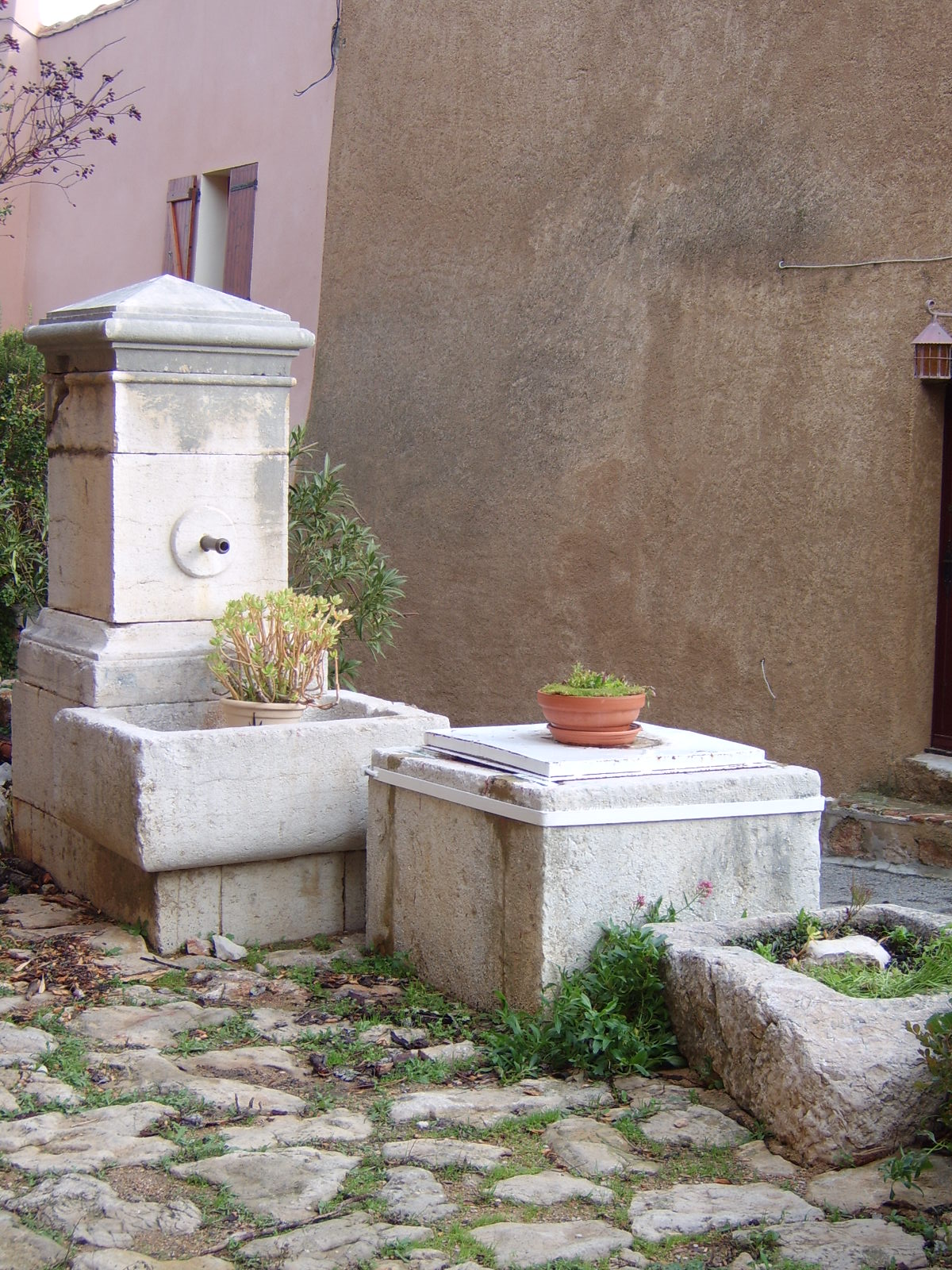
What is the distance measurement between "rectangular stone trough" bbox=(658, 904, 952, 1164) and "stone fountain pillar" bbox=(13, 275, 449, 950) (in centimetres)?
156

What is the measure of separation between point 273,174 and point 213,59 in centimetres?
154

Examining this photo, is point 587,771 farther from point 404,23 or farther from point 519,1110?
point 404,23

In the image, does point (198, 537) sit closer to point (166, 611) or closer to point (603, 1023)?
point (166, 611)

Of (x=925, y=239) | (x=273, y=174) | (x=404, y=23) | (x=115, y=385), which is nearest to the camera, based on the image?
(x=115, y=385)

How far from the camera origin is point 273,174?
10.4m

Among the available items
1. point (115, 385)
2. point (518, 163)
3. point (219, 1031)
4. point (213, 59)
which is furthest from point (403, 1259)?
point (213, 59)

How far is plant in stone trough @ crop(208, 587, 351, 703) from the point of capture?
4941 mm

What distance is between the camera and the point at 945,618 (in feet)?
20.7

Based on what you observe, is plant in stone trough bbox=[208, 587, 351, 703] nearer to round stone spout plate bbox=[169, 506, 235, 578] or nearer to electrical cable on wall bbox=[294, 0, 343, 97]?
round stone spout plate bbox=[169, 506, 235, 578]

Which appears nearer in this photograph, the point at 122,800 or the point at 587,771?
the point at 587,771

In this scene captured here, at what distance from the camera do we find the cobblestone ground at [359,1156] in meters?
2.69

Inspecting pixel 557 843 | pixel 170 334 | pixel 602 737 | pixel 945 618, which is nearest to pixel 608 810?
pixel 557 843

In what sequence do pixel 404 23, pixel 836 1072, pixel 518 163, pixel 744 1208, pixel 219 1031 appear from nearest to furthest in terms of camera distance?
pixel 744 1208 → pixel 836 1072 → pixel 219 1031 → pixel 518 163 → pixel 404 23

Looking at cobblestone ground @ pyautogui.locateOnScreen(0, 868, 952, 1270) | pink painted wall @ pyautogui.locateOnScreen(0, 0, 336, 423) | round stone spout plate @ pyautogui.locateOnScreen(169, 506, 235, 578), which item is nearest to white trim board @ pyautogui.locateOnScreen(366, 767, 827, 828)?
cobblestone ground @ pyautogui.locateOnScreen(0, 868, 952, 1270)
